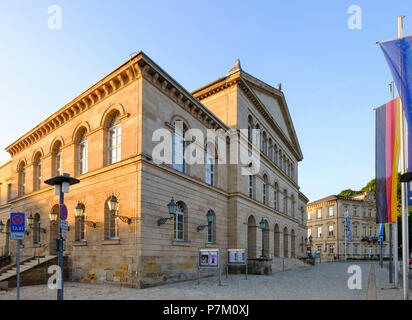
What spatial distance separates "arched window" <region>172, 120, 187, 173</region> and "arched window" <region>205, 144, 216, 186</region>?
253 centimetres

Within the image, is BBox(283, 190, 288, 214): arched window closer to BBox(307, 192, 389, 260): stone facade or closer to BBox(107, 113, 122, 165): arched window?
BBox(107, 113, 122, 165): arched window

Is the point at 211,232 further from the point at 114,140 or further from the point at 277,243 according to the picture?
the point at 277,243

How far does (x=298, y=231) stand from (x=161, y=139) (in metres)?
30.7

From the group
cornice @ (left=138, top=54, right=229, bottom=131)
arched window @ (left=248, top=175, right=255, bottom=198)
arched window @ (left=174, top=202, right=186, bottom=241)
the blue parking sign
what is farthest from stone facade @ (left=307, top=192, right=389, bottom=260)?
the blue parking sign

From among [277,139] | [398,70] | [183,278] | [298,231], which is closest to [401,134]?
[398,70]

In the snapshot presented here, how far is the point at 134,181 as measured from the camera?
52.4 feet

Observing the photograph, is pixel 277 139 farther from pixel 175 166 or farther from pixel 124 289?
→ pixel 124 289

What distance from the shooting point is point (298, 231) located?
43.2m

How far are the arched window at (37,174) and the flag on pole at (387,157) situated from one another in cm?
2105

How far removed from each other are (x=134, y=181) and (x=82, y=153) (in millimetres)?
6271

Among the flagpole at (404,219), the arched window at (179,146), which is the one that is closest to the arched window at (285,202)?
the arched window at (179,146)

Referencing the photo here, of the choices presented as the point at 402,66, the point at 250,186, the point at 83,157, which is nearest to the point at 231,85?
the point at 250,186

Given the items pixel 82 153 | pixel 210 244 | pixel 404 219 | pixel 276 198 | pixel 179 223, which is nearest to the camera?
pixel 404 219

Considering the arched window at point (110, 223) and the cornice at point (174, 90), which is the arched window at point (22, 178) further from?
the cornice at point (174, 90)
